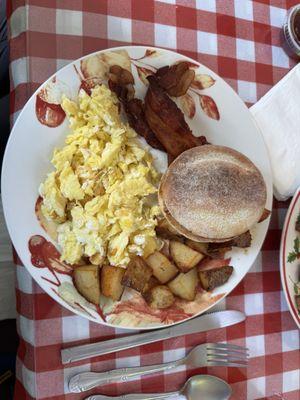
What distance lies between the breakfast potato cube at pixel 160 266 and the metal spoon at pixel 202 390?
13.7 inches

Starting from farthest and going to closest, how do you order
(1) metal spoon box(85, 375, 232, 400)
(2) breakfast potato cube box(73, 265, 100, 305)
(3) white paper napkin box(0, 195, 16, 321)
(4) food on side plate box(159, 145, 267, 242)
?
(3) white paper napkin box(0, 195, 16, 321)
(1) metal spoon box(85, 375, 232, 400)
(2) breakfast potato cube box(73, 265, 100, 305)
(4) food on side plate box(159, 145, 267, 242)

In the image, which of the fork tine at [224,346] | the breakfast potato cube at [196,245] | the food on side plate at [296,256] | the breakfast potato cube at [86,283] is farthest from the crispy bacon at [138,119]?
the fork tine at [224,346]

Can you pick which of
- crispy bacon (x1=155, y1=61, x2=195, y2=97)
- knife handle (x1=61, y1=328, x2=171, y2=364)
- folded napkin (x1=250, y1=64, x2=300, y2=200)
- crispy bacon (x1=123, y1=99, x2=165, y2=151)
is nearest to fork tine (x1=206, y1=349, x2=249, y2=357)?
knife handle (x1=61, y1=328, x2=171, y2=364)

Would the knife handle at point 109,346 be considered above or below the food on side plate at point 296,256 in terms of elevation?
below

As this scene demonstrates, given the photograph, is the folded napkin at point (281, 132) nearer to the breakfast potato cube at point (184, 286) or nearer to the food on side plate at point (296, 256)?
the food on side plate at point (296, 256)

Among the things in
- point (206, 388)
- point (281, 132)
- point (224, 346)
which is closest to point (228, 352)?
point (224, 346)

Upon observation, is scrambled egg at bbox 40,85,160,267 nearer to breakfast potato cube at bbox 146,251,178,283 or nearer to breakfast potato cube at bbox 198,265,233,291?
breakfast potato cube at bbox 146,251,178,283

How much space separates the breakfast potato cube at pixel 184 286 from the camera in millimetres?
1212

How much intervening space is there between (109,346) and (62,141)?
58 centimetres

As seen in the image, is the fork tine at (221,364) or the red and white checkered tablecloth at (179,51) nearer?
the red and white checkered tablecloth at (179,51)

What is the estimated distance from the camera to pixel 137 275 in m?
1.15

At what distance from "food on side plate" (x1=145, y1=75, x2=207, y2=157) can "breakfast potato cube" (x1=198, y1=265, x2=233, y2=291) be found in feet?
1.13

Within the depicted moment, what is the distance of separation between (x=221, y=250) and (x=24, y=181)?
22.6 inches

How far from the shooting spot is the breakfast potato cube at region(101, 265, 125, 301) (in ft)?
3.78
